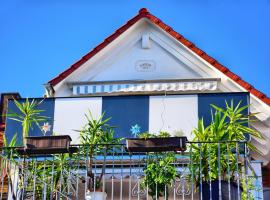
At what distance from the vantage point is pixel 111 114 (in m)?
16.9

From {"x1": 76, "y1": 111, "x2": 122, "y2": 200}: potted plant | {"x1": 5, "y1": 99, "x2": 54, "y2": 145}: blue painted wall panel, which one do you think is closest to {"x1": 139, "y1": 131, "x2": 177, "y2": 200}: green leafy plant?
{"x1": 76, "y1": 111, "x2": 122, "y2": 200}: potted plant

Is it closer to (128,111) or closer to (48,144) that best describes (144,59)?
(128,111)

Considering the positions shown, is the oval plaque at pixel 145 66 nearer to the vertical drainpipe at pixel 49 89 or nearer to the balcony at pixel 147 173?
the vertical drainpipe at pixel 49 89

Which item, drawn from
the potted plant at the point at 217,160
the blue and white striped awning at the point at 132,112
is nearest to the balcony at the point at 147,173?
the potted plant at the point at 217,160

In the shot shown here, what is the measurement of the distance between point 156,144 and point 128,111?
4.08 m

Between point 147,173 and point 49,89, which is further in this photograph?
point 49,89

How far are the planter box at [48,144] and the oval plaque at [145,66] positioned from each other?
6.69 metres

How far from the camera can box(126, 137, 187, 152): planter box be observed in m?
12.7

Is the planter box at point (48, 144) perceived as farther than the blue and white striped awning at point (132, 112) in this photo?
No

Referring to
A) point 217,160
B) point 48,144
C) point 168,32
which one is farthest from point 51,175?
point 168,32

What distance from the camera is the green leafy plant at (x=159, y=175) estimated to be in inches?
515

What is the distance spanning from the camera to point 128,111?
55.2ft

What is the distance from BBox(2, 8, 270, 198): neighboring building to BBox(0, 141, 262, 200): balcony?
215 cm

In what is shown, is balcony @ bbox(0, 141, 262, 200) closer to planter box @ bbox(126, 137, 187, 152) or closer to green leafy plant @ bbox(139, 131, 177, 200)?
green leafy plant @ bbox(139, 131, 177, 200)
